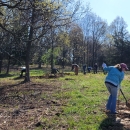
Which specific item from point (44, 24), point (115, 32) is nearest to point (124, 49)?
point (115, 32)

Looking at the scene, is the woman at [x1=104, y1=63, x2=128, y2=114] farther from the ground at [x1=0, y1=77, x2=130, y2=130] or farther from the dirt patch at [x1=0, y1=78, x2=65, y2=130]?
the dirt patch at [x1=0, y1=78, x2=65, y2=130]

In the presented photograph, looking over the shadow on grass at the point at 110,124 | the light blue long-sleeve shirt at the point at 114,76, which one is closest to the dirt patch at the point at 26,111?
the shadow on grass at the point at 110,124

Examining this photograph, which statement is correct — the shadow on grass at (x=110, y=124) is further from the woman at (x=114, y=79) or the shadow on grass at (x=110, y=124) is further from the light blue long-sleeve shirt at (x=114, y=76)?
the light blue long-sleeve shirt at (x=114, y=76)

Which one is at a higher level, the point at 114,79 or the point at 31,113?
the point at 114,79

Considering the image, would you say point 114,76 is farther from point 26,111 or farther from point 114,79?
point 26,111

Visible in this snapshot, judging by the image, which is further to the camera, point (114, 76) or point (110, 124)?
point (114, 76)

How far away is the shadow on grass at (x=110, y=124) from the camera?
289 inches

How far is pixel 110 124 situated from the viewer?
7.68 meters

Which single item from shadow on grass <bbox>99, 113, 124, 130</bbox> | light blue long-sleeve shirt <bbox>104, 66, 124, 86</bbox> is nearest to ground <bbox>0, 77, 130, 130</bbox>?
shadow on grass <bbox>99, 113, 124, 130</bbox>

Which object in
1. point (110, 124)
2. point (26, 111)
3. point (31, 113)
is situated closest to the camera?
point (110, 124)

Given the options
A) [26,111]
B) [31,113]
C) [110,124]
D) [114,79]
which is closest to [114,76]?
[114,79]

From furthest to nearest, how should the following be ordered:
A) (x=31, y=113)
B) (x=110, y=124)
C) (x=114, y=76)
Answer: (x=114, y=76)
(x=31, y=113)
(x=110, y=124)

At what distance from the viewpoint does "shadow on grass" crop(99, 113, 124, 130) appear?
289 inches

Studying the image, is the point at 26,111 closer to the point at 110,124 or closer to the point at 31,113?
the point at 31,113
